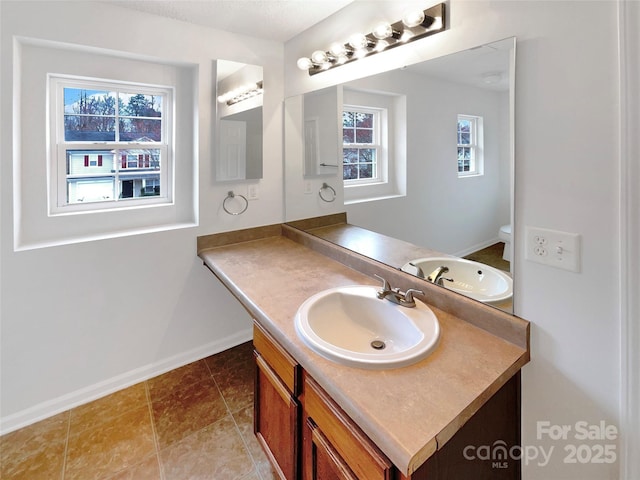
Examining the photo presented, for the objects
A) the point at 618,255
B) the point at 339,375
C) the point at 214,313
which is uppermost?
the point at 618,255

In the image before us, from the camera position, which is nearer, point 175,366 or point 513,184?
point 513,184

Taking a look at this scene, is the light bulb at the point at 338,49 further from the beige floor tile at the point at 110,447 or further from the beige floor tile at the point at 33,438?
the beige floor tile at the point at 33,438

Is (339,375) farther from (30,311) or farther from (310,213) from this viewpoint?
(30,311)

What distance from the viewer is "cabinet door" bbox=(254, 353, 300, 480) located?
1182 mm

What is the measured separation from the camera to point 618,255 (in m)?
0.89

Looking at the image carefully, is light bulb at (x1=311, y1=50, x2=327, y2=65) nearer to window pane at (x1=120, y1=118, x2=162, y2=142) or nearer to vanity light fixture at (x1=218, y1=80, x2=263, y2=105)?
vanity light fixture at (x1=218, y1=80, x2=263, y2=105)

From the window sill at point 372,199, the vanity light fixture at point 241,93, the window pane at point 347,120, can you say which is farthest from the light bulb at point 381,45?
the vanity light fixture at point 241,93

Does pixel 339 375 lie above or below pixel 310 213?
below

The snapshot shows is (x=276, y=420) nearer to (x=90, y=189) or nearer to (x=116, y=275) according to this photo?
(x=116, y=275)

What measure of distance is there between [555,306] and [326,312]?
31.8 inches

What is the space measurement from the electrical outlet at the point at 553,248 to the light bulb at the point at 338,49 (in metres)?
1.32

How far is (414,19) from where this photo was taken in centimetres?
133

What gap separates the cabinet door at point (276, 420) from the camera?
1.18 m

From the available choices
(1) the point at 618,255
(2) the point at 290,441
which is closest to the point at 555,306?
(1) the point at 618,255
